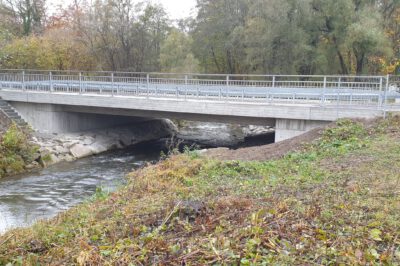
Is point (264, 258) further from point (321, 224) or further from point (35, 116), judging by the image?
point (35, 116)

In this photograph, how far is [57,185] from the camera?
15742 millimetres

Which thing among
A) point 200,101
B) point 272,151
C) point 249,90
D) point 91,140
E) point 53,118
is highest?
point 249,90

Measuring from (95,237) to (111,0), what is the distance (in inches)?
1175

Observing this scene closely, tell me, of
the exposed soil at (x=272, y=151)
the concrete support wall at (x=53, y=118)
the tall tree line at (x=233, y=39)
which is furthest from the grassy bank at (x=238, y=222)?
the tall tree line at (x=233, y=39)

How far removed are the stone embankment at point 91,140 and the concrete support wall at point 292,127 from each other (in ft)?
35.5

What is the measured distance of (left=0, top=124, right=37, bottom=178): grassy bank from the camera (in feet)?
56.6

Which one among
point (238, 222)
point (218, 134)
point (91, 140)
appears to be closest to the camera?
point (238, 222)

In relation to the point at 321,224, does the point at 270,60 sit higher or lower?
higher

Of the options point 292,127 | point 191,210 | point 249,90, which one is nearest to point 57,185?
point 249,90

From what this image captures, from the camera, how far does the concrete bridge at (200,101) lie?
1642cm

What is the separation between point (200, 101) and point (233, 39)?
53.2 ft

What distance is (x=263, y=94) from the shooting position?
62.3 ft

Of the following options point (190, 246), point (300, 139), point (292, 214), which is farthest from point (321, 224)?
point (300, 139)

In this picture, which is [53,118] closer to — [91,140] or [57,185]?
[91,140]
